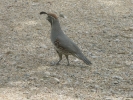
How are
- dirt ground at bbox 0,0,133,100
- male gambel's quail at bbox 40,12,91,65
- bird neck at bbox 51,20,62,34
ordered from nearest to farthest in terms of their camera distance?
dirt ground at bbox 0,0,133,100
male gambel's quail at bbox 40,12,91,65
bird neck at bbox 51,20,62,34

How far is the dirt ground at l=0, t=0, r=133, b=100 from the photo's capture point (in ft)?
19.2

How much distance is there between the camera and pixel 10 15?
9.20 meters

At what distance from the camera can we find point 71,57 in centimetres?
752

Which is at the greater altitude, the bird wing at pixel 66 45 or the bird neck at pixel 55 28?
the bird neck at pixel 55 28

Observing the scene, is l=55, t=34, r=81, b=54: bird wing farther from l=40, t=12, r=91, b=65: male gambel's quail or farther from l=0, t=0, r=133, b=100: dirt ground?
l=0, t=0, r=133, b=100: dirt ground

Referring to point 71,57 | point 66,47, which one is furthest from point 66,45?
point 71,57

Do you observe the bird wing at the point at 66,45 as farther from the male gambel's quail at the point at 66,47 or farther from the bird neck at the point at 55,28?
the bird neck at the point at 55,28

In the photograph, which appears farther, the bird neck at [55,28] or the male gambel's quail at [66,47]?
the bird neck at [55,28]

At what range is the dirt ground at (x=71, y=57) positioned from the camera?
5.86 m

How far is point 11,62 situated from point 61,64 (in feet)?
2.68

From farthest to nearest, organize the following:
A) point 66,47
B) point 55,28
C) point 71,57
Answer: point 71,57, point 55,28, point 66,47

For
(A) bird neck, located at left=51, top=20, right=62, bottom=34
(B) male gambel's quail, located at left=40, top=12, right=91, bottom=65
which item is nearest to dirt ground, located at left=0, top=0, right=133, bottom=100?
(B) male gambel's quail, located at left=40, top=12, right=91, bottom=65

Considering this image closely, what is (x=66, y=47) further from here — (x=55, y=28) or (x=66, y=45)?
(x=55, y=28)

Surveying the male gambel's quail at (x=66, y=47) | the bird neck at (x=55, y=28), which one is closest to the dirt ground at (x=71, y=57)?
the male gambel's quail at (x=66, y=47)
